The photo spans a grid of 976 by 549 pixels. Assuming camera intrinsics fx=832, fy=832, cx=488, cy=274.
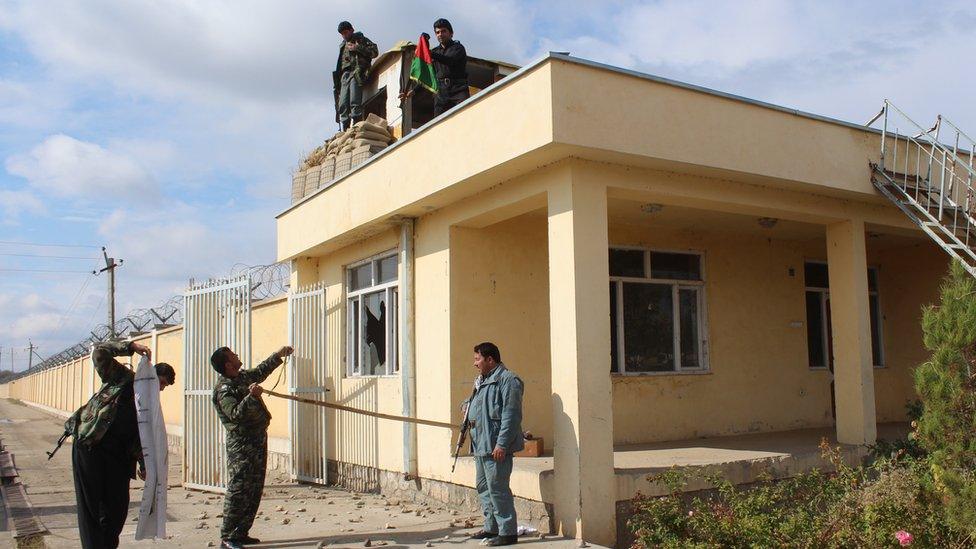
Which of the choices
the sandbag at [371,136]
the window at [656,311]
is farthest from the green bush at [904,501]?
the sandbag at [371,136]

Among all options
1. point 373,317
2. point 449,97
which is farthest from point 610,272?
point 373,317

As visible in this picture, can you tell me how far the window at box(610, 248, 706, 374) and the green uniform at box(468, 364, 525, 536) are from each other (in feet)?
10.9

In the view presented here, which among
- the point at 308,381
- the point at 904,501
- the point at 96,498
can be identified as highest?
the point at 308,381

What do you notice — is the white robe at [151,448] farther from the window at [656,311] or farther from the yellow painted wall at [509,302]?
the window at [656,311]

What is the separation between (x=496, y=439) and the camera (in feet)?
22.0

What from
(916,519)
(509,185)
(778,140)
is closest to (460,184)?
(509,185)

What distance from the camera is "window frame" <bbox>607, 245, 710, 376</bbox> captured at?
989cm

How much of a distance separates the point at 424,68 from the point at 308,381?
432 cm

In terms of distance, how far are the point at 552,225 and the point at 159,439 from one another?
11.8ft

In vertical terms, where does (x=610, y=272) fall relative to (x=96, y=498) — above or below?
above

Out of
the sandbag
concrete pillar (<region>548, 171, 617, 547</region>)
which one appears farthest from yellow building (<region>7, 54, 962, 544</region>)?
the sandbag

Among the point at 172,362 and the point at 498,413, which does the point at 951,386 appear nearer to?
the point at 498,413

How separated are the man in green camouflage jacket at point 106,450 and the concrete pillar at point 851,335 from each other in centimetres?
698

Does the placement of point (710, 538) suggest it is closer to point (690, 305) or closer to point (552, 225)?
point (552, 225)
